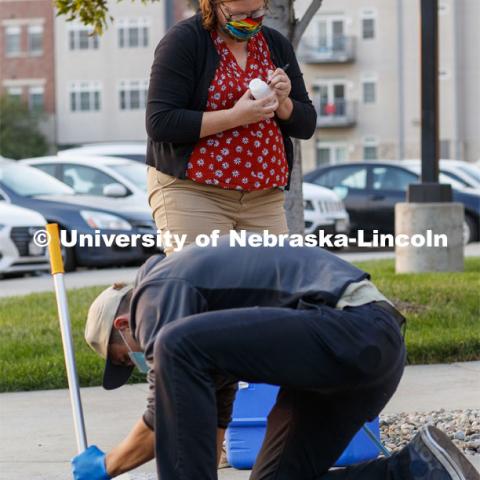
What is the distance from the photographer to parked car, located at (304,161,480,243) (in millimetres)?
19203

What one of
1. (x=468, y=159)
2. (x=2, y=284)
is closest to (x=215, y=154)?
(x=2, y=284)

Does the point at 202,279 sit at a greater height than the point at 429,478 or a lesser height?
greater

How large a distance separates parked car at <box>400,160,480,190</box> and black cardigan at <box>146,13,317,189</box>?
49.4ft

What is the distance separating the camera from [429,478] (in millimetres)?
3842

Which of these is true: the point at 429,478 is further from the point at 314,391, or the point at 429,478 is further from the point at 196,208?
the point at 196,208

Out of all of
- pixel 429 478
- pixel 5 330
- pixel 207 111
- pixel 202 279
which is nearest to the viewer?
pixel 202 279

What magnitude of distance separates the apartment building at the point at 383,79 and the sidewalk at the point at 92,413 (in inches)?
1879

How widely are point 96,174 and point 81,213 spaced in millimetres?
1891

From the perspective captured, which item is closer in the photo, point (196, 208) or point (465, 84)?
point (196, 208)

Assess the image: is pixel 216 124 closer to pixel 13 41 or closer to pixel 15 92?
pixel 15 92

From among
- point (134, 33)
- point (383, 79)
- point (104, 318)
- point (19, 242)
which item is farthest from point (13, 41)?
point (104, 318)

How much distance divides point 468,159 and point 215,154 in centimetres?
Result: 5088

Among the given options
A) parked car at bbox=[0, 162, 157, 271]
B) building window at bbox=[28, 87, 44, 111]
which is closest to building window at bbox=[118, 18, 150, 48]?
building window at bbox=[28, 87, 44, 111]

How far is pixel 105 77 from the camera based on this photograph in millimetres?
58375
